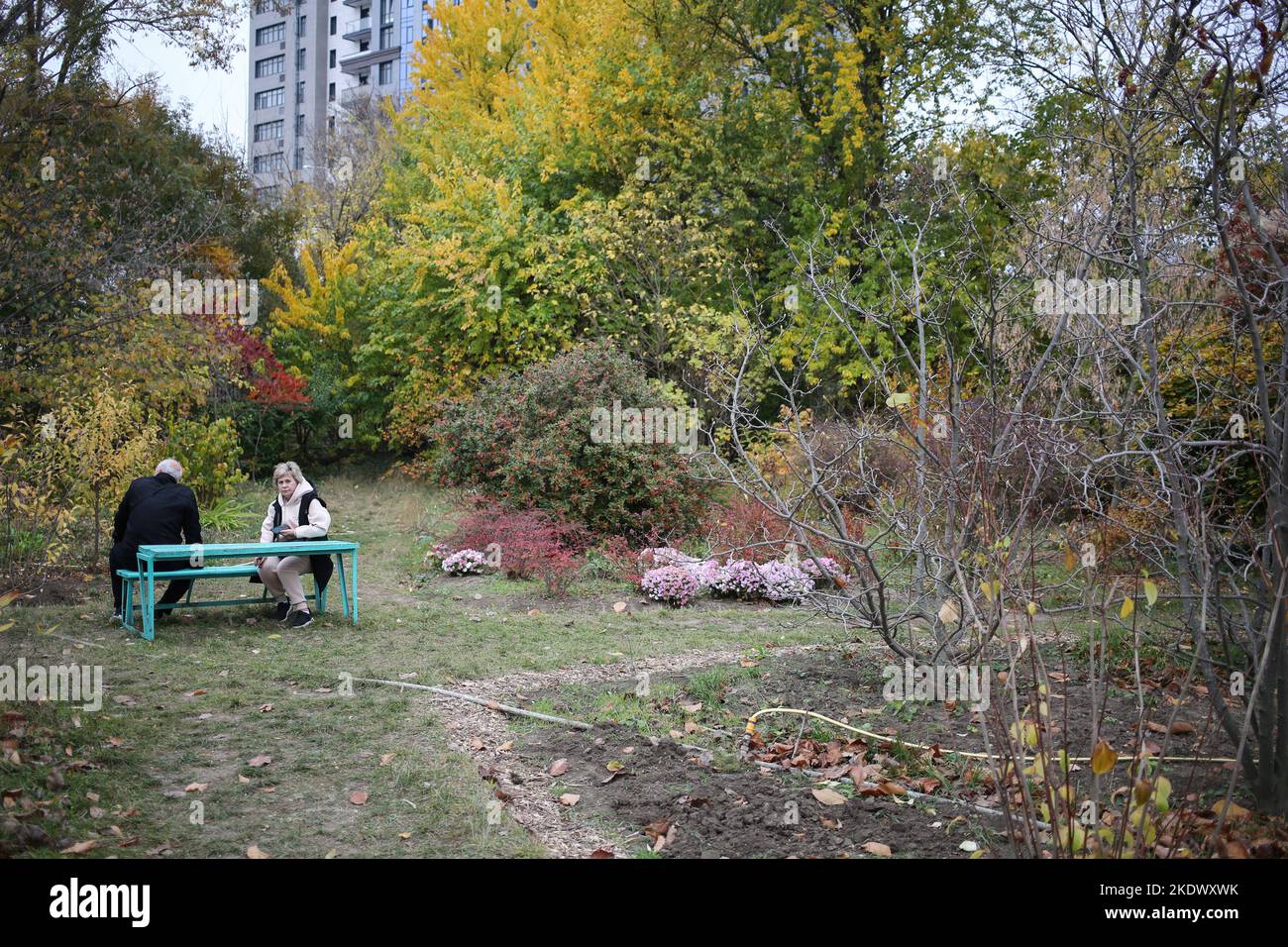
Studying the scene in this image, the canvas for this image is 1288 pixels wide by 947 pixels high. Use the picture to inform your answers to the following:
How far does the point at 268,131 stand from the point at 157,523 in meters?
64.1

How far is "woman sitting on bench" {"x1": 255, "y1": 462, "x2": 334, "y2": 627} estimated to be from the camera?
28.0ft

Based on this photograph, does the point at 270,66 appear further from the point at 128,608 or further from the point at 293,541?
the point at 128,608

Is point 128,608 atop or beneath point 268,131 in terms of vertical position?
beneath

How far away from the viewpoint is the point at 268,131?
2564 inches

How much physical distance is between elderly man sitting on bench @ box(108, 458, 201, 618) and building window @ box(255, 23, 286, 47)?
214ft

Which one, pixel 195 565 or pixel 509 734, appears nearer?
pixel 509 734

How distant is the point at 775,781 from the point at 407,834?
159 centimetres

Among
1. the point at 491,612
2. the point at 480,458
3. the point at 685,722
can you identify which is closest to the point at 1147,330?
the point at 685,722

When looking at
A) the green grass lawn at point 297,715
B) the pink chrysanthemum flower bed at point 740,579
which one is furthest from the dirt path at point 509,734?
the pink chrysanthemum flower bed at point 740,579

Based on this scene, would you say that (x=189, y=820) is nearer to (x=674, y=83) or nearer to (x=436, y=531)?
(x=436, y=531)

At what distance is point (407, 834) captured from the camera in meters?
4.00

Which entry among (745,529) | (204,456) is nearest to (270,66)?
(204,456)

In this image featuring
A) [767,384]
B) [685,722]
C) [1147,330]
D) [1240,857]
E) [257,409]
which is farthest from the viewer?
[257,409]

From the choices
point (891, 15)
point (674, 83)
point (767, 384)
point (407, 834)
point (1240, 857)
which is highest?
point (891, 15)
